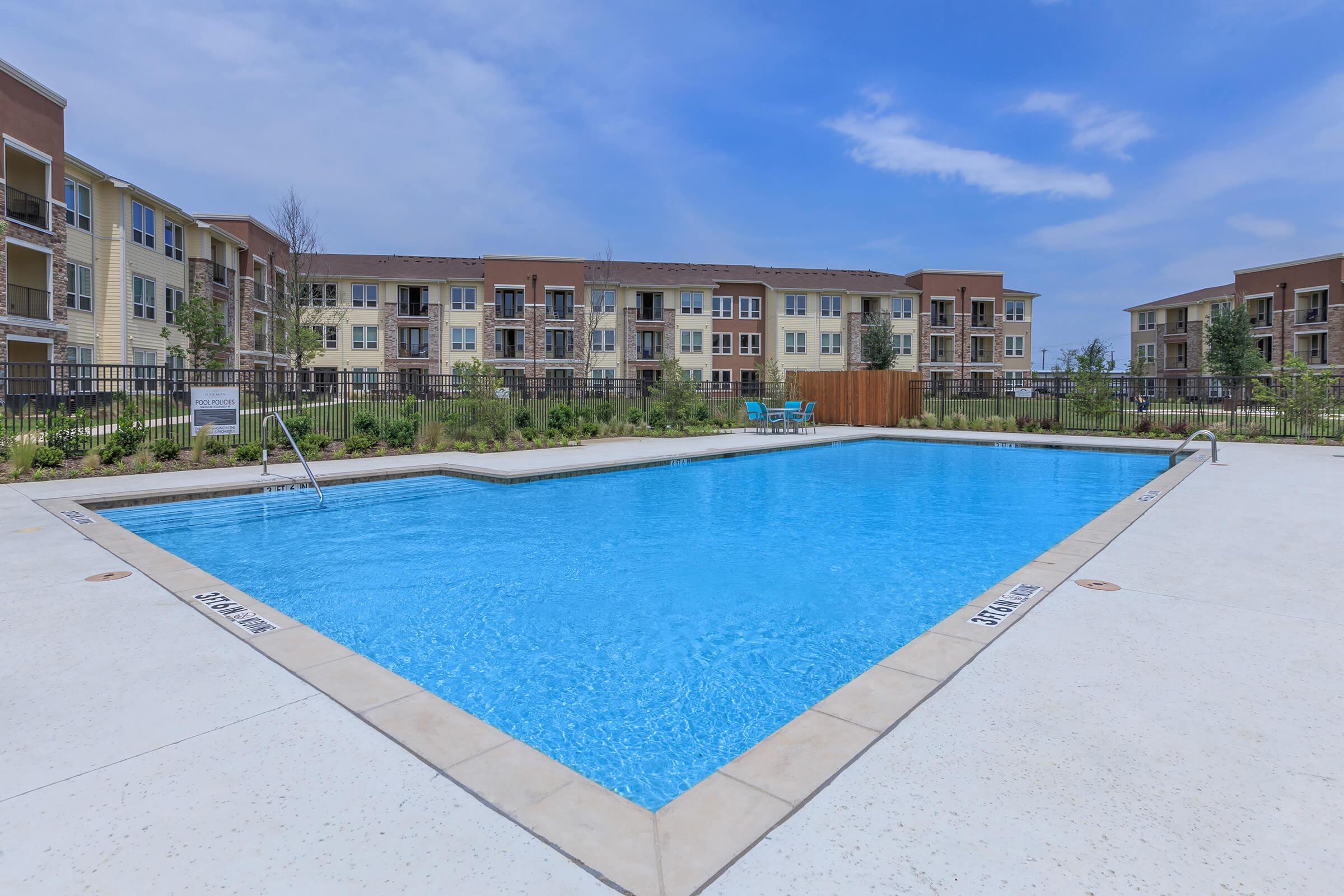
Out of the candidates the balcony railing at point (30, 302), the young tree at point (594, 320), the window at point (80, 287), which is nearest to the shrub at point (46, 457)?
the balcony railing at point (30, 302)

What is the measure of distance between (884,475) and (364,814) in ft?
40.3

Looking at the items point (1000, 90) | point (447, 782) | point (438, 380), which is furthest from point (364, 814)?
point (1000, 90)

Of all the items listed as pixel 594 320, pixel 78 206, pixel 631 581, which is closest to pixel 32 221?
pixel 78 206

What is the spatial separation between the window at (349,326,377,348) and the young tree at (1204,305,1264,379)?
2249 inches

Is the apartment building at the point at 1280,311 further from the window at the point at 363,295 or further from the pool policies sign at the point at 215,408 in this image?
the window at the point at 363,295

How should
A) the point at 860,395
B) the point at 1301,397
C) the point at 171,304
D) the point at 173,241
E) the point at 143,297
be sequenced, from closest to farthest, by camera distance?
the point at 1301,397, the point at 860,395, the point at 143,297, the point at 171,304, the point at 173,241

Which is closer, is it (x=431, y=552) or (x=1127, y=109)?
(x=431, y=552)

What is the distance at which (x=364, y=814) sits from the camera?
225 centimetres

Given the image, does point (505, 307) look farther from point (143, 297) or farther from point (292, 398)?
point (292, 398)

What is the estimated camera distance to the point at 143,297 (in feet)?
98.1

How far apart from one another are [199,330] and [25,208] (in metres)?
6.84

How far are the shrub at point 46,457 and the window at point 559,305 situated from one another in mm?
36235

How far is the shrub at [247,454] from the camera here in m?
13.4

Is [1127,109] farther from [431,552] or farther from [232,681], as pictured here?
[232,681]
